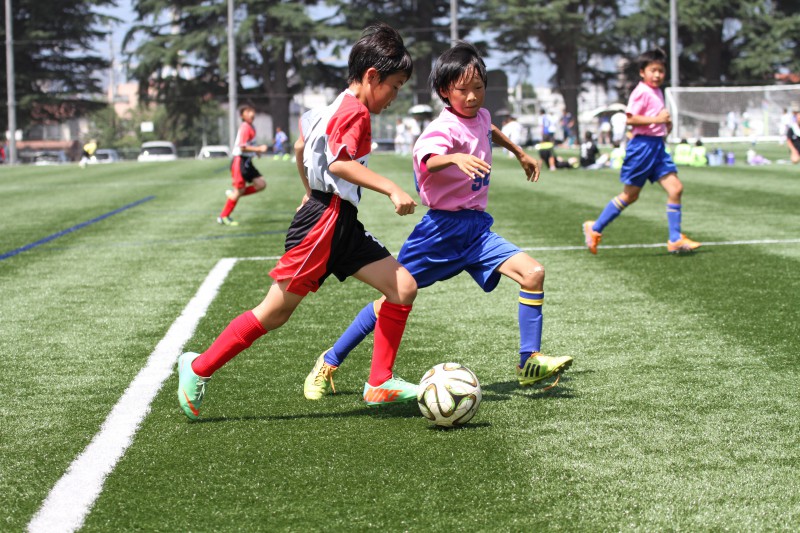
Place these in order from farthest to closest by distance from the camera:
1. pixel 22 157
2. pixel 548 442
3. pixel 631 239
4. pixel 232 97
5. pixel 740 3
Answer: pixel 22 157, pixel 740 3, pixel 232 97, pixel 631 239, pixel 548 442

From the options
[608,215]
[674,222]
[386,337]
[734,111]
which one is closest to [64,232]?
[608,215]

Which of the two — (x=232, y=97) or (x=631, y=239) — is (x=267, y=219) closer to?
(x=631, y=239)

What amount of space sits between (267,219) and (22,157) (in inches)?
2167

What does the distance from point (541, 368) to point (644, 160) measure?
5.48m

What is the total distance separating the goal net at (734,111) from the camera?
125 ft

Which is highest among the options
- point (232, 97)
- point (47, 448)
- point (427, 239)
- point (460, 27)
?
point (460, 27)

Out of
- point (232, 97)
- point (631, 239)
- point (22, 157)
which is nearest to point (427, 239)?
point (631, 239)

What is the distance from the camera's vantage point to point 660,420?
4.49m

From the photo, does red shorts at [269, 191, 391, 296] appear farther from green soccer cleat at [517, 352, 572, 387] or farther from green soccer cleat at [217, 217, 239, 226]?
green soccer cleat at [217, 217, 239, 226]

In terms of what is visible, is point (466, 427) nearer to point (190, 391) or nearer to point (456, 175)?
point (190, 391)

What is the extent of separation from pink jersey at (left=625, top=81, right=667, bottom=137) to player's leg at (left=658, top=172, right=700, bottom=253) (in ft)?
1.47

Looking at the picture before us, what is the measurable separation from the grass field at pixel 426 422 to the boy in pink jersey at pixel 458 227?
25 cm

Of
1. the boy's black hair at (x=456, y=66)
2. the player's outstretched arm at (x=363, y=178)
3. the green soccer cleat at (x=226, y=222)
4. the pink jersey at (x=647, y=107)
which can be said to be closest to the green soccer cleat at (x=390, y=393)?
the player's outstretched arm at (x=363, y=178)

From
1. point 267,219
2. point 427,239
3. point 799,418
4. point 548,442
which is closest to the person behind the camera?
point 548,442
